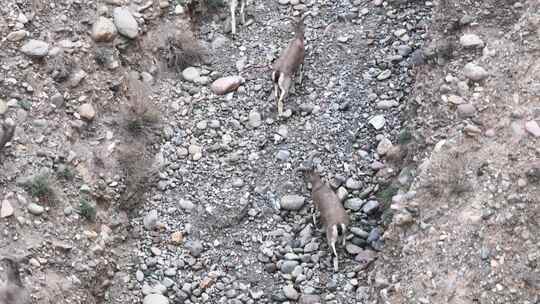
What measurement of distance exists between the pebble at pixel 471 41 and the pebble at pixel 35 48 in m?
5.62

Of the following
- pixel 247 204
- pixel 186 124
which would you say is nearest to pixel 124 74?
pixel 186 124

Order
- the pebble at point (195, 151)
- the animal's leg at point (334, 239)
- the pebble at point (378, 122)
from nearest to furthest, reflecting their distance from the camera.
Result: the animal's leg at point (334, 239)
the pebble at point (378, 122)
the pebble at point (195, 151)

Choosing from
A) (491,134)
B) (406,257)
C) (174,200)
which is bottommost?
(174,200)

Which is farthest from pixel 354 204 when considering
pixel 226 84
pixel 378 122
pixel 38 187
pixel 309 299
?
pixel 38 187

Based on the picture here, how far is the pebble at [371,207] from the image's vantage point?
9.91m

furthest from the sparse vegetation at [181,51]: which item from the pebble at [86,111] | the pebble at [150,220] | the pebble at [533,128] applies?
the pebble at [533,128]

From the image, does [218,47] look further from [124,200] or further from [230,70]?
[124,200]

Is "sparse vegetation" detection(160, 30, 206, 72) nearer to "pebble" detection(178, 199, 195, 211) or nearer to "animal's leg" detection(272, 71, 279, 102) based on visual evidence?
"animal's leg" detection(272, 71, 279, 102)

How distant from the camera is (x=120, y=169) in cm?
1043

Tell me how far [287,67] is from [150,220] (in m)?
3.06

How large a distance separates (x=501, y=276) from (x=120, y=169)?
5.21m

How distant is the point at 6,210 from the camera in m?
8.90

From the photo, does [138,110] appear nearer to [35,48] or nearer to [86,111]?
[86,111]

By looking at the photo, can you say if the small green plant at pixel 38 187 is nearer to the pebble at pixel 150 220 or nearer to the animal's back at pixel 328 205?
the pebble at pixel 150 220
